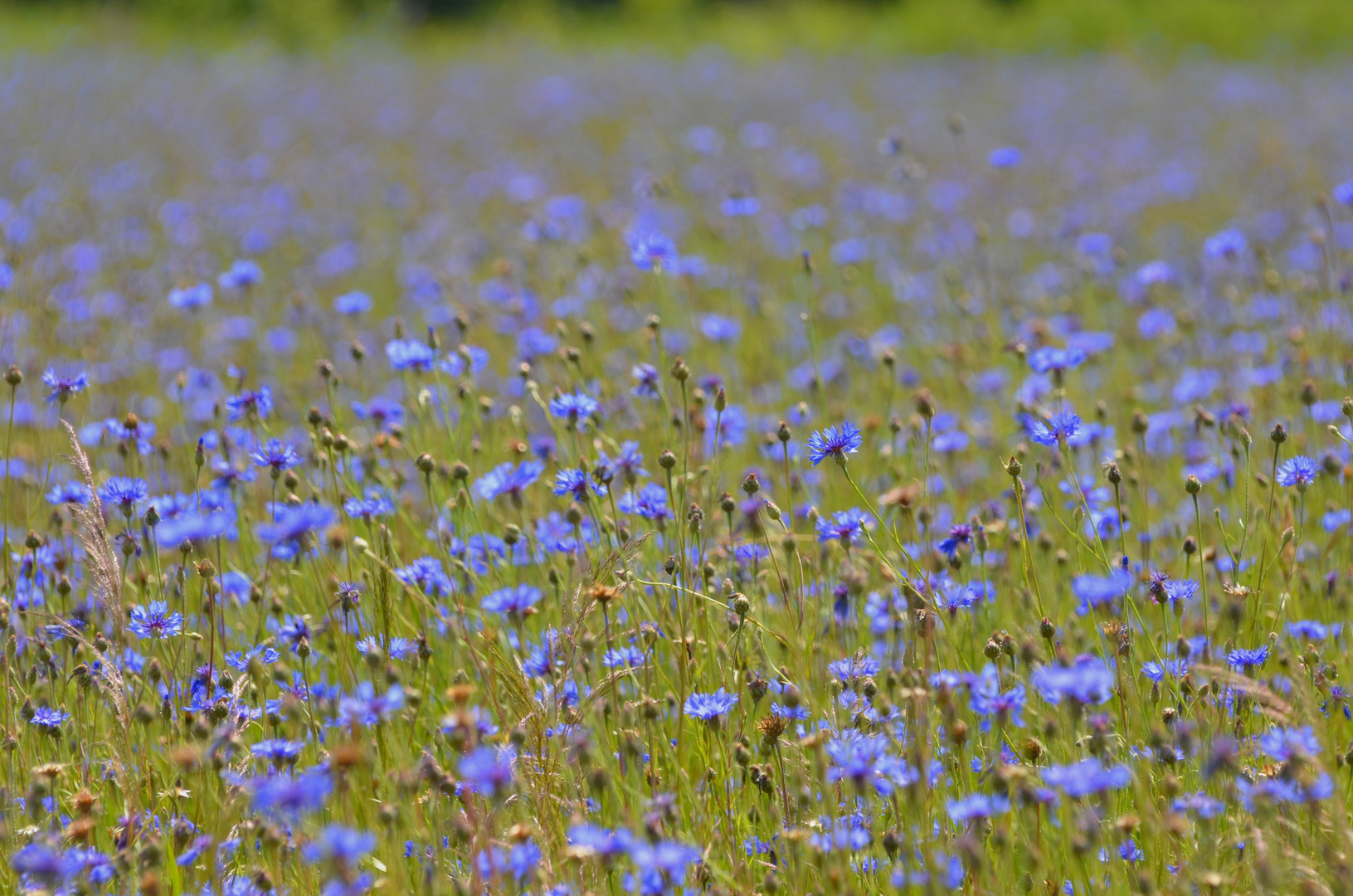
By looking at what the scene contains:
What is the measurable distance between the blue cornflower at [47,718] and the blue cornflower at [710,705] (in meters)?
1.06

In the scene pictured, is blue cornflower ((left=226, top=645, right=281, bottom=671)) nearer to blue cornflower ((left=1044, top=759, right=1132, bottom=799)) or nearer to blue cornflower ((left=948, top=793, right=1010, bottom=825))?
blue cornflower ((left=948, top=793, right=1010, bottom=825))

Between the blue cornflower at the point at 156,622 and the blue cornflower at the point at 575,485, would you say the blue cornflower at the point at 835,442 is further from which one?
the blue cornflower at the point at 156,622

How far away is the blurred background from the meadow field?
938cm

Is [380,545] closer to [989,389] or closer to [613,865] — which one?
[613,865]

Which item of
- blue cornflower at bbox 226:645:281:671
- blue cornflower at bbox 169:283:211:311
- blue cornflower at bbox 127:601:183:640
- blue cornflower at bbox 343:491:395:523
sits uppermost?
blue cornflower at bbox 169:283:211:311

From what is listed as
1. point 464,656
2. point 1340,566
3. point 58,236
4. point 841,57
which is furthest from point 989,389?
point 841,57

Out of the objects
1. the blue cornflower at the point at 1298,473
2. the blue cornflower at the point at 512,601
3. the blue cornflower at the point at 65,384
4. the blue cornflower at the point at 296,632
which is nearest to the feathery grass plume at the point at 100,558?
the blue cornflower at the point at 296,632

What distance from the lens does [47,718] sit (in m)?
1.95

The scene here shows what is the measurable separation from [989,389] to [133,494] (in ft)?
7.88

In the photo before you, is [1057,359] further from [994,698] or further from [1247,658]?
[994,698]

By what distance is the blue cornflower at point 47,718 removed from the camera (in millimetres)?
1936

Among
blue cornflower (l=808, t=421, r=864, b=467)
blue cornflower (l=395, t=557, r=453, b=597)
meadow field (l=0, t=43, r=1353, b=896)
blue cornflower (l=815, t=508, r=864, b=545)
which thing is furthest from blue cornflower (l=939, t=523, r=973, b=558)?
blue cornflower (l=395, t=557, r=453, b=597)

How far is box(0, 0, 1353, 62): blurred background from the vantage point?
14977 millimetres

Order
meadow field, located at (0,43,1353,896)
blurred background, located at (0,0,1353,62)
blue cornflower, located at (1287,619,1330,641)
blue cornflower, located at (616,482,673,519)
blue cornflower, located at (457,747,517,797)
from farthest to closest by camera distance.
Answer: blurred background, located at (0,0,1353,62) < blue cornflower, located at (616,482,673,519) < blue cornflower, located at (1287,619,1330,641) < meadow field, located at (0,43,1353,896) < blue cornflower, located at (457,747,517,797)
